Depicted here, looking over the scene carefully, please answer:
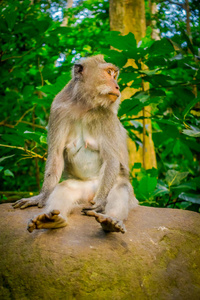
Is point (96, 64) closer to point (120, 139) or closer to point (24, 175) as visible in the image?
point (120, 139)

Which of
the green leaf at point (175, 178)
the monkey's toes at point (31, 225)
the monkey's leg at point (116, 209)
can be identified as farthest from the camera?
the green leaf at point (175, 178)

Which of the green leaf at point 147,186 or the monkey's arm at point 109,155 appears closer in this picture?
the monkey's arm at point 109,155

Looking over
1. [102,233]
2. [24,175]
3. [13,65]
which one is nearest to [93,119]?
[102,233]

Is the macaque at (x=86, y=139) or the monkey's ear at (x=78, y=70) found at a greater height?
the monkey's ear at (x=78, y=70)

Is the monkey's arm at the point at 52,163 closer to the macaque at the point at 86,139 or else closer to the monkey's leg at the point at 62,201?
the macaque at the point at 86,139

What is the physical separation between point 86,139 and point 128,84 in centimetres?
255

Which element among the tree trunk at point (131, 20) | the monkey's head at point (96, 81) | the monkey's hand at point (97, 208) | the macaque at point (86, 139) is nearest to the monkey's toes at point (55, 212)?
the monkey's hand at point (97, 208)

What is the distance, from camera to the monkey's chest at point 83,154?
157 inches

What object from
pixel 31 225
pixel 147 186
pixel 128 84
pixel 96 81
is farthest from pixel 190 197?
pixel 128 84

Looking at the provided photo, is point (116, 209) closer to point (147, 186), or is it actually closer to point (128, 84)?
point (147, 186)

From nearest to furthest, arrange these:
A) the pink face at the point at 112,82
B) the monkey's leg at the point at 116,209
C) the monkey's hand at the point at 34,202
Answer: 1. the monkey's leg at the point at 116,209
2. the monkey's hand at the point at 34,202
3. the pink face at the point at 112,82

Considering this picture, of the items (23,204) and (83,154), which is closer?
(23,204)

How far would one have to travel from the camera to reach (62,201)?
346cm

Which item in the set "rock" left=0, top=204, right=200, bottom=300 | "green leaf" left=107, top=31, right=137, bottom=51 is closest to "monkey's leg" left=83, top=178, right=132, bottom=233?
"rock" left=0, top=204, right=200, bottom=300
